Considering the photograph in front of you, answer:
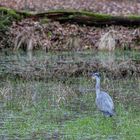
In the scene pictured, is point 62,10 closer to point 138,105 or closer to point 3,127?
point 138,105

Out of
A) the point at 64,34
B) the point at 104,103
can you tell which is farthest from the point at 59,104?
the point at 64,34

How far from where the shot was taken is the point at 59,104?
12.7 metres

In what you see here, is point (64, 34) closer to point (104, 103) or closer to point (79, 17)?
point (79, 17)

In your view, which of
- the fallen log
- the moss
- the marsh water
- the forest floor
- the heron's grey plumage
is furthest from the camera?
the fallen log

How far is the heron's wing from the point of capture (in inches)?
443

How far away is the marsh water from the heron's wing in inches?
6.3

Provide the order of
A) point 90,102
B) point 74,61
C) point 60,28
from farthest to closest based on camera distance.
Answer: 1. point 60,28
2. point 74,61
3. point 90,102

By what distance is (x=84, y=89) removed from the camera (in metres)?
14.6

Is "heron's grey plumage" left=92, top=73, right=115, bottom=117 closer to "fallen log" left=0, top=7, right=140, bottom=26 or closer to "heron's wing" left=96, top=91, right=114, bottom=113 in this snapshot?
→ "heron's wing" left=96, top=91, right=114, bottom=113

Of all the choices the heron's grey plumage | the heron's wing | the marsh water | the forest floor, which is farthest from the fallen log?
the heron's wing

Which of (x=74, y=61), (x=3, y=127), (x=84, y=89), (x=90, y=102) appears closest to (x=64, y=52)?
(x=74, y=61)

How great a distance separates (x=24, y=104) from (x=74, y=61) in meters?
7.44

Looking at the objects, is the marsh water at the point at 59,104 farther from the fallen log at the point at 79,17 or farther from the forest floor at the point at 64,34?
the fallen log at the point at 79,17

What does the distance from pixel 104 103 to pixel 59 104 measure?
4.72 feet
